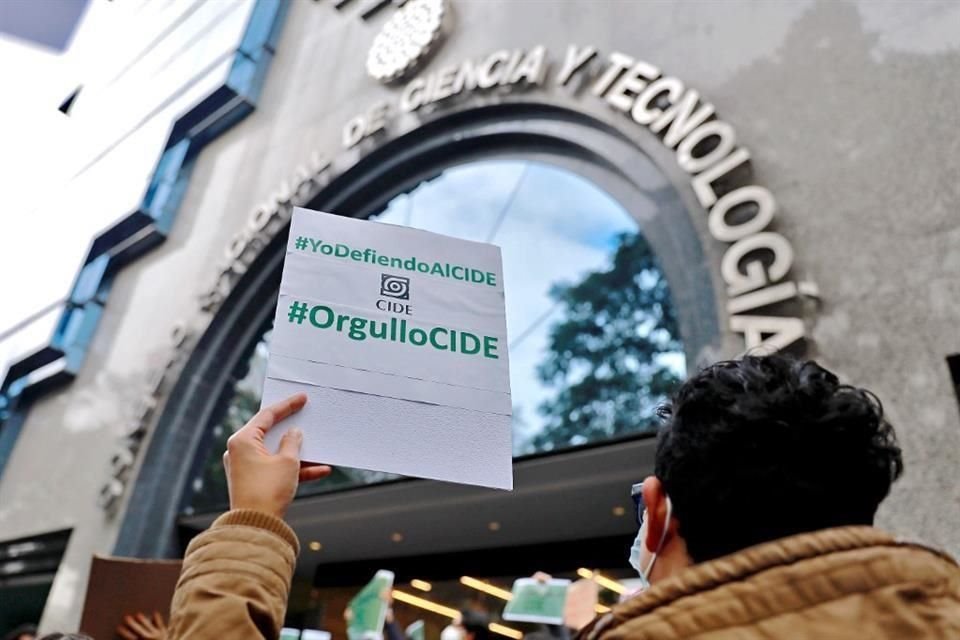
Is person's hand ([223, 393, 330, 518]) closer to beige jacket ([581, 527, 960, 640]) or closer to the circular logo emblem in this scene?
beige jacket ([581, 527, 960, 640])

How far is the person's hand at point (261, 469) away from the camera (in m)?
1.36

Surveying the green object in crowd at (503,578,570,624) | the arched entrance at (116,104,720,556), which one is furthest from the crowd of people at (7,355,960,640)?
the green object in crowd at (503,578,570,624)

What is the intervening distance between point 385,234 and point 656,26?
5627mm

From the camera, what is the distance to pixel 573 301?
716 cm

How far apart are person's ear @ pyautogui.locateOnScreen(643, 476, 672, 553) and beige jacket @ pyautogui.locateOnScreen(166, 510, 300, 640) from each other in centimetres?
58

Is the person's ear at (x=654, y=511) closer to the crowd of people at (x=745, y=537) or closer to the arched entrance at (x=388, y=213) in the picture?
the crowd of people at (x=745, y=537)

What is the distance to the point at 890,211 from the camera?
16.0 ft

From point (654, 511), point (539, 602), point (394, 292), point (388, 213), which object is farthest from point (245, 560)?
point (388, 213)

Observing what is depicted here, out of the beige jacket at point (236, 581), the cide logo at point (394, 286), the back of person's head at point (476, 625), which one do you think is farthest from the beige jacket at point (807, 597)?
the back of person's head at point (476, 625)

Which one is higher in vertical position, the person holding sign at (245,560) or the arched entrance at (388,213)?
the arched entrance at (388,213)

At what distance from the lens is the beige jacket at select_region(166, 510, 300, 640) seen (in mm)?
1172

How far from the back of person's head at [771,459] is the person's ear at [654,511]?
0.02 metres

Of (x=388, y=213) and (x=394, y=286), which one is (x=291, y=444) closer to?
(x=394, y=286)

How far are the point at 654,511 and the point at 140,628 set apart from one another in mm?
2970
